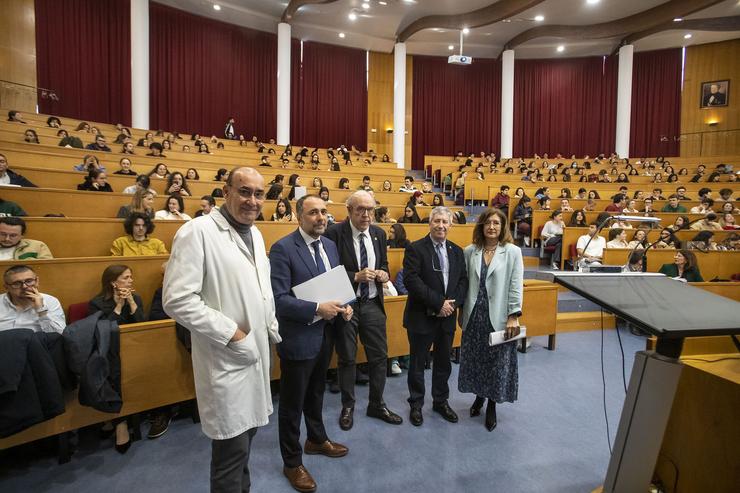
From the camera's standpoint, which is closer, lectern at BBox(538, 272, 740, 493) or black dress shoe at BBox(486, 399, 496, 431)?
lectern at BBox(538, 272, 740, 493)

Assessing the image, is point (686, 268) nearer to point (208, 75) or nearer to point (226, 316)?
point (226, 316)

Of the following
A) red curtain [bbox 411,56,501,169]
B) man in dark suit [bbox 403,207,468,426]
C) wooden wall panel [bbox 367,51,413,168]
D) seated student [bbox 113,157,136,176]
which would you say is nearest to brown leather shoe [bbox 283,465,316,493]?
man in dark suit [bbox 403,207,468,426]

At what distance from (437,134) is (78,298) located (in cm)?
1330

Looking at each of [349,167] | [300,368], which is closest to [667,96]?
[349,167]

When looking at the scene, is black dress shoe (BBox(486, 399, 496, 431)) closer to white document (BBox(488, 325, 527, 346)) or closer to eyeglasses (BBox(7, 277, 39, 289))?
white document (BBox(488, 325, 527, 346))

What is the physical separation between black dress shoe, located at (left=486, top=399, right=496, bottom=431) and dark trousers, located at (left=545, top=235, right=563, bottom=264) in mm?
3651

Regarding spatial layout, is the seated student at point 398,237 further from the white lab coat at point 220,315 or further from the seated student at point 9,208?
the seated student at point 9,208

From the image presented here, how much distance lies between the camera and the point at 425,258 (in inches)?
89.1

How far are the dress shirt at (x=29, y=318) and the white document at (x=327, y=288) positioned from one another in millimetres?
1259

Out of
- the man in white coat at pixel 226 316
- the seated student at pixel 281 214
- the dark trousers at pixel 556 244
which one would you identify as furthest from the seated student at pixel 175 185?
the dark trousers at pixel 556 244

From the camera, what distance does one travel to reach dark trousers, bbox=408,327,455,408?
229 cm

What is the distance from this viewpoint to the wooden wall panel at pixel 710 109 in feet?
40.2

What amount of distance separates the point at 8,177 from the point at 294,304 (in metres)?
3.79

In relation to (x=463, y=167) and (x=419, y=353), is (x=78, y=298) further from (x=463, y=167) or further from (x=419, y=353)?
(x=463, y=167)
